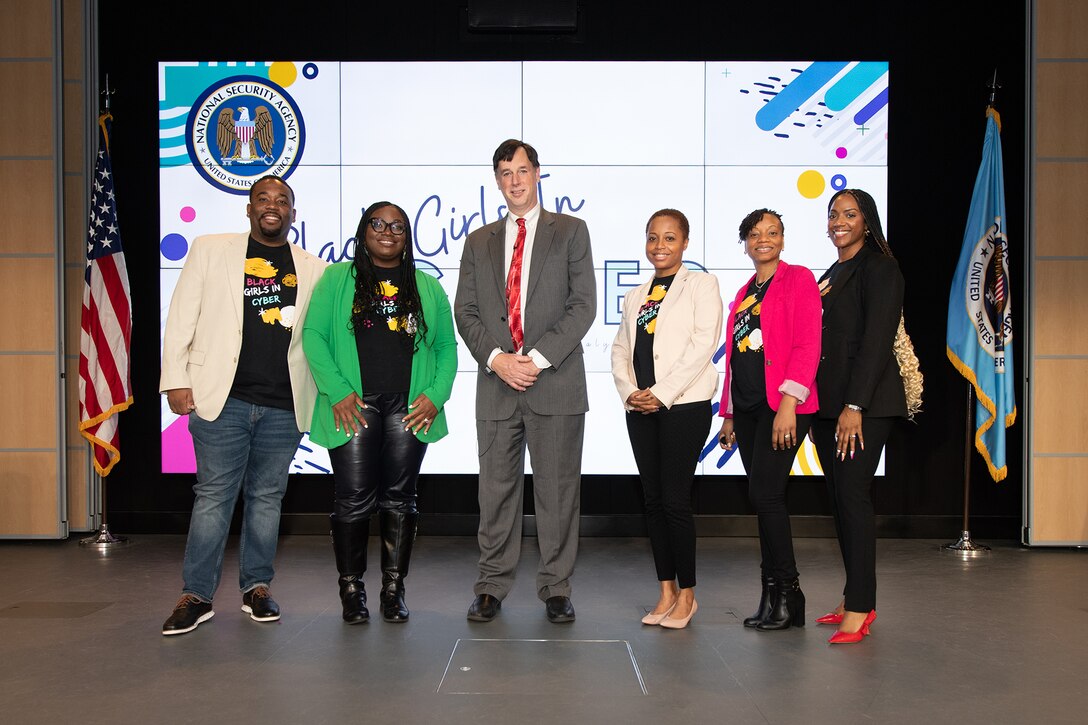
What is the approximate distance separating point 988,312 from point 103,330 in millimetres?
4892

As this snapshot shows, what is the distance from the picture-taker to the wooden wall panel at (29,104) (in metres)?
5.04

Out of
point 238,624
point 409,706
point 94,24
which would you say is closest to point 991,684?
point 409,706

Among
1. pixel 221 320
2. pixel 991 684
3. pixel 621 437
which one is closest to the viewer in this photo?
pixel 991 684

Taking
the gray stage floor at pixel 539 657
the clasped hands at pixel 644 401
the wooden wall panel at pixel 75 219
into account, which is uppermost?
the wooden wall panel at pixel 75 219

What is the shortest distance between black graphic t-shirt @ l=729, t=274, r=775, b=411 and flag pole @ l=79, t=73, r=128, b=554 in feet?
11.6

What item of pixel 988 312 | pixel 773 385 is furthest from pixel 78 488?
pixel 988 312

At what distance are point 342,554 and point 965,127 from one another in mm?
4307

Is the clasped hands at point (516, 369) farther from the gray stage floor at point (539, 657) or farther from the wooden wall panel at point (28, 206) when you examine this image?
the wooden wall panel at point (28, 206)

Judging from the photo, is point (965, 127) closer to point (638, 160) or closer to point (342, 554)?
point (638, 160)

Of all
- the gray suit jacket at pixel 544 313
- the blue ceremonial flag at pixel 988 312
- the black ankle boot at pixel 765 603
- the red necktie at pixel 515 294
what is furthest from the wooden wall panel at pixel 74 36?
the blue ceremonial flag at pixel 988 312

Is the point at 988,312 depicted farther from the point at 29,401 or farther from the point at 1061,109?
the point at 29,401

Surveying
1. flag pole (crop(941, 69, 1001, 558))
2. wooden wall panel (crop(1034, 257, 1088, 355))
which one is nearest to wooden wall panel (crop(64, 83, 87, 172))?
flag pole (crop(941, 69, 1001, 558))

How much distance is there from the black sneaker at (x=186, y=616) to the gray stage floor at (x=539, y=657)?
4 centimetres

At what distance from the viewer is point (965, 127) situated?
5.25m
